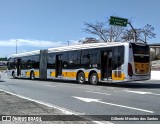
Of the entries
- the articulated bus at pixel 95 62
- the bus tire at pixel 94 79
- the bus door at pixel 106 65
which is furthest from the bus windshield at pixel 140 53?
the bus tire at pixel 94 79

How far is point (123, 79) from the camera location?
2189 cm

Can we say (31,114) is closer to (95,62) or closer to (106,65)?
(106,65)

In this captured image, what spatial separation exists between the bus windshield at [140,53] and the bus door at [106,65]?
1.82 m

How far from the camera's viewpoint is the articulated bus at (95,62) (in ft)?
72.3

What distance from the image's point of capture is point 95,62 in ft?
81.3

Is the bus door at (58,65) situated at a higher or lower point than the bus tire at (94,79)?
higher

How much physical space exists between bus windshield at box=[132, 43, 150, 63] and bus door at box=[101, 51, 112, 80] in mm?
1824

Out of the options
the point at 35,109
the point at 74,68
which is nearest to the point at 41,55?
the point at 74,68

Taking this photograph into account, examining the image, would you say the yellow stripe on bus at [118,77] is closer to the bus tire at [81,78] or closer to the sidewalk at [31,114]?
the bus tire at [81,78]

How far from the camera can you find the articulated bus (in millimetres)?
22047

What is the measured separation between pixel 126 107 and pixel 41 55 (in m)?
21.6

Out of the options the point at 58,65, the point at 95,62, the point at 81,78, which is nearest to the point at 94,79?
the point at 95,62

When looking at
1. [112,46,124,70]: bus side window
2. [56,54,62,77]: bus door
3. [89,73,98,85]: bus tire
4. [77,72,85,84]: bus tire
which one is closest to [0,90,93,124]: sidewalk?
[112,46,124,70]: bus side window

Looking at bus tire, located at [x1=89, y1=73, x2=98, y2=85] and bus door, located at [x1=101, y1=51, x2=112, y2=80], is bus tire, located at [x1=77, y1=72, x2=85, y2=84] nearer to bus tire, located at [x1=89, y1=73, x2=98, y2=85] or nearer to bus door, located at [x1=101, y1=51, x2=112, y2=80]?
bus tire, located at [x1=89, y1=73, x2=98, y2=85]
